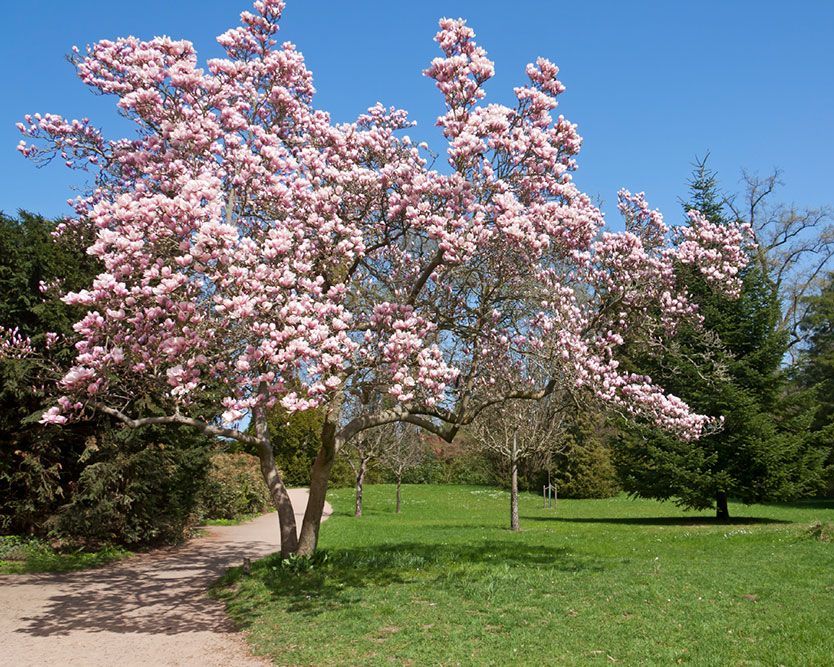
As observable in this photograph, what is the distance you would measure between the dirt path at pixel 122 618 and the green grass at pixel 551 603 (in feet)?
1.58

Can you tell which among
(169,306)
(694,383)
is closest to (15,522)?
(169,306)

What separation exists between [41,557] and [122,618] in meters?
6.00

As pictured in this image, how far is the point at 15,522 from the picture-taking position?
15.4m

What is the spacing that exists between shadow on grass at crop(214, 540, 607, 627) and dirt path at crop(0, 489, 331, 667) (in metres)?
0.69

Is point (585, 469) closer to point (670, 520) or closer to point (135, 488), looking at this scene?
point (670, 520)

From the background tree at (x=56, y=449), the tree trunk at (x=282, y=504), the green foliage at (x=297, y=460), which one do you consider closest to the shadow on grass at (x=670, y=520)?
the tree trunk at (x=282, y=504)

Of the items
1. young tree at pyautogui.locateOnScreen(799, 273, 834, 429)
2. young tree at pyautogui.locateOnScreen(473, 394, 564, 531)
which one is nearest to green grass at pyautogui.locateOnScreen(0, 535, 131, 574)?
young tree at pyautogui.locateOnScreen(473, 394, 564, 531)

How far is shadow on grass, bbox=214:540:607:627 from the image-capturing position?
30.5 feet

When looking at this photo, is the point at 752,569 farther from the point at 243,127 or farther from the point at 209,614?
the point at 243,127

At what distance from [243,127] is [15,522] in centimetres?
1205

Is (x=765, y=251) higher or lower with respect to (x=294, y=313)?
higher

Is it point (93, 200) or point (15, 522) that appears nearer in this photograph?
point (93, 200)

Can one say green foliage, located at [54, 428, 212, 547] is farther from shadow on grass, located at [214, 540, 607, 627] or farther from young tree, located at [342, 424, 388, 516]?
young tree, located at [342, 424, 388, 516]

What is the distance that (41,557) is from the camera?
14016mm
